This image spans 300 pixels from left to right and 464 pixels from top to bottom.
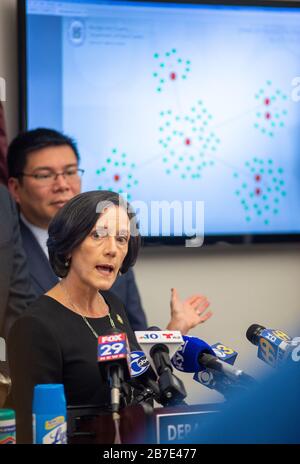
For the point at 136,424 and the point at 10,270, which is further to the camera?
the point at 10,270

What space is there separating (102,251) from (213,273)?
99 cm

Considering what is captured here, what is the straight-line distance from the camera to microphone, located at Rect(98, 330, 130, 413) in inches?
47.7

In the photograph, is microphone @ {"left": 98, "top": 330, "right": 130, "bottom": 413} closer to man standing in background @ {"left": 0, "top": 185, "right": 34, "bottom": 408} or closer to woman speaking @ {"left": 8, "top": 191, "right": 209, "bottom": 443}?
woman speaking @ {"left": 8, "top": 191, "right": 209, "bottom": 443}

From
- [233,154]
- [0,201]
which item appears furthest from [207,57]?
[0,201]

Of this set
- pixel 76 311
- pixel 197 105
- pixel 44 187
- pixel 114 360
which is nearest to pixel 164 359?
pixel 114 360

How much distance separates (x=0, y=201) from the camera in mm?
1900

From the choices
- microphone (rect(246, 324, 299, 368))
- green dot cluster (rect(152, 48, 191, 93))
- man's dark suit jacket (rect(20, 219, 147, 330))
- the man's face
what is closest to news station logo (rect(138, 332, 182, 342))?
microphone (rect(246, 324, 299, 368))

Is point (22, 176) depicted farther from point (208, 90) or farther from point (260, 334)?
point (260, 334)

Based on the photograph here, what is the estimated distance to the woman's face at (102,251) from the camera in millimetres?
1528

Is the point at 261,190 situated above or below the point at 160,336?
above

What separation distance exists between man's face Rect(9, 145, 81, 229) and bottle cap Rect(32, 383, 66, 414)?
91 centimetres

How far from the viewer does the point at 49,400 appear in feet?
3.67

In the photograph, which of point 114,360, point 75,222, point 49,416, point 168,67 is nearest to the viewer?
point 49,416

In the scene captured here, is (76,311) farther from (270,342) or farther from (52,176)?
(52,176)
